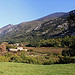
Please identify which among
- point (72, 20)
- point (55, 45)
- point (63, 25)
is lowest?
point (55, 45)

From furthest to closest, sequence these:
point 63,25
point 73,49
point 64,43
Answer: point 63,25, point 64,43, point 73,49

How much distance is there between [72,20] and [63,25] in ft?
411

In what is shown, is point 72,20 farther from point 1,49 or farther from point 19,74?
point 1,49

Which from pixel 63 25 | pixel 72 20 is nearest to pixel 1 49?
pixel 72 20

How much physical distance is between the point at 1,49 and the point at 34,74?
125 ft

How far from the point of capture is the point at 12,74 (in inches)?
329

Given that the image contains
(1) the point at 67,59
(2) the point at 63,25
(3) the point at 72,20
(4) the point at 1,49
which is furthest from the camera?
(2) the point at 63,25

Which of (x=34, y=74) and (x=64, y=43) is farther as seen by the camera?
(x=64, y=43)

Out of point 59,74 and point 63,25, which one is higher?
point 63,25

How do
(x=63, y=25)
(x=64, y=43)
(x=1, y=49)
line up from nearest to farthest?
(x=1, y=49), (x=64, y=43), (x=63, y=25)

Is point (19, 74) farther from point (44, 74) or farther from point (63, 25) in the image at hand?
point (63, 25)

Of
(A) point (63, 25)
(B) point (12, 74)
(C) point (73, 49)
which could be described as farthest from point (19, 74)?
(A) point (63, 25)

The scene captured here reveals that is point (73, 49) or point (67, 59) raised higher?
point (73, 49)

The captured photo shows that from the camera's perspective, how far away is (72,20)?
14.1m
